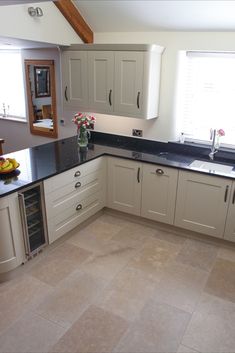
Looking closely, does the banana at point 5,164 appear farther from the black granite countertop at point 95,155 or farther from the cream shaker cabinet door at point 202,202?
the cream shaker cabinet door at point 202,202

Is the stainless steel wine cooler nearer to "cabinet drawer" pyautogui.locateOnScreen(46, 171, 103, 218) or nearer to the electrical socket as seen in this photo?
"cabinet drawer" pyautogui.locateOnScreen(46, 171, 103, 218)

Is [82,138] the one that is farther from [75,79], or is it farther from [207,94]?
[207,94]

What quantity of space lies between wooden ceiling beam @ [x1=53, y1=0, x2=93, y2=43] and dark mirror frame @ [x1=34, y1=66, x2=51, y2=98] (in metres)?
0.82

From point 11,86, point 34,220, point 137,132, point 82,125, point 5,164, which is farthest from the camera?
point 11,86

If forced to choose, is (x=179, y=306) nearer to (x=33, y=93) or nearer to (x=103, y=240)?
(x=103, y=240)

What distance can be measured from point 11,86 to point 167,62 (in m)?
2.93

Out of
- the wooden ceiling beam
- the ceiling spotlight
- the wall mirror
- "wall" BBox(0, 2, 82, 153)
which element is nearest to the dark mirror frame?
the wall mirror

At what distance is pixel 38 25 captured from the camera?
2881 mm

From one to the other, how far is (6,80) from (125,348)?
15.0 feet

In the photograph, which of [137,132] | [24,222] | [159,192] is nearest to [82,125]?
[137,132]

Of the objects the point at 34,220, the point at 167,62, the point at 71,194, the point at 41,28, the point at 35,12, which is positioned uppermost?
the point at 35,12

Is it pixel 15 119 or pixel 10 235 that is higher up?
pixel 15 119

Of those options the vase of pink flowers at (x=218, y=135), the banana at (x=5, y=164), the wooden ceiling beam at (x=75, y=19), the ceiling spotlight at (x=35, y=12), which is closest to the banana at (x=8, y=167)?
the banana at (x=5, y=164)

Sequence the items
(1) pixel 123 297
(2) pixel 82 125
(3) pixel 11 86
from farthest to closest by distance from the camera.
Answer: (3) pixel 11 86 → (2) pixel 82 125 → (1) pixel 123 297
